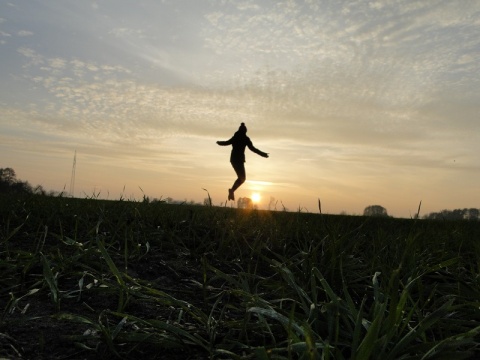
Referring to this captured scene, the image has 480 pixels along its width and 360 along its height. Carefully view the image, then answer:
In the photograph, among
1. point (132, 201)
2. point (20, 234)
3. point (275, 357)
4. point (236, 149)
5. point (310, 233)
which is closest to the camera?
point (275, 357)

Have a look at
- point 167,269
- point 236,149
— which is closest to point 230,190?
point 236,149

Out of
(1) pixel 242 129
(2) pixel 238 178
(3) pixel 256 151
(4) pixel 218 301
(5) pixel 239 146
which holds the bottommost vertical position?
(4) pixel 218 301

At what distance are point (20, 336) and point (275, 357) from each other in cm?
107

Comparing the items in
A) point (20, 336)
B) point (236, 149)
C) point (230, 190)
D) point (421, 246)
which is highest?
point (236, 149)

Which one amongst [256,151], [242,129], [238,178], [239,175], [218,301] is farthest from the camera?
[238,178]

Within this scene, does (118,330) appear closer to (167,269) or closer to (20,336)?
(20,336)

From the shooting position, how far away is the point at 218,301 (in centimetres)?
210

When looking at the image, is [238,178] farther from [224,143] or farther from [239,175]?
[224,143]

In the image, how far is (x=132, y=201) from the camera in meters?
5.69

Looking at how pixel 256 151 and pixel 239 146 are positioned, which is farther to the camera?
pixel 239 146

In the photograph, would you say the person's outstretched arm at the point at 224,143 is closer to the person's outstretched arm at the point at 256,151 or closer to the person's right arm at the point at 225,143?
the person's right arm at the point at 225,143

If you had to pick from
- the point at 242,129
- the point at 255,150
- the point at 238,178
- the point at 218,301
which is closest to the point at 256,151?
the point at 255,150

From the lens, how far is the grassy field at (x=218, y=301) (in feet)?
5.55

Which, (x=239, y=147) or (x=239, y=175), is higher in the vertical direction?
(x=239, y=147)
